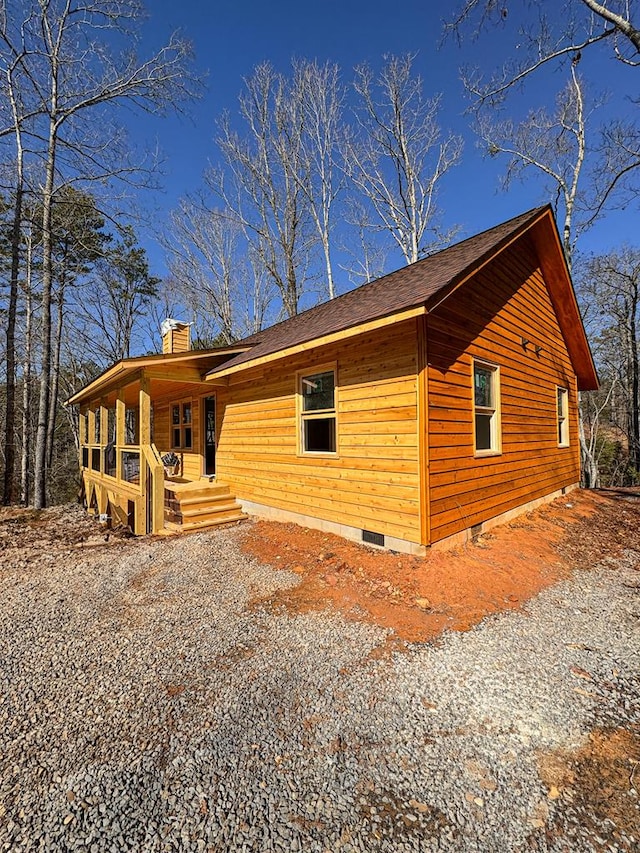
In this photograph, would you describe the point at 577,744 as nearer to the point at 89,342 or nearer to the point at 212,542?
the point at 212,542

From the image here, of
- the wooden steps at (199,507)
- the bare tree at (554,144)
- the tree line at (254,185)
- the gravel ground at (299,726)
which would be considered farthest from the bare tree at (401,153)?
the gravel ground at (299,726)

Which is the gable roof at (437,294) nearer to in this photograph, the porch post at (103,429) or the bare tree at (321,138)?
the porch post at (103,429)

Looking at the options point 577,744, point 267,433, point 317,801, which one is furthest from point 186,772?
point 267,433

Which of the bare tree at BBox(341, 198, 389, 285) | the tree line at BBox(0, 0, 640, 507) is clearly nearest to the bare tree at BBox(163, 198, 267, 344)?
the tree line at BBox(0, 0, 640, 507)

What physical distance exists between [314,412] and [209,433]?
4554 millimetres

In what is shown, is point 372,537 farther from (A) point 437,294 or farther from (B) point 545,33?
(B) point 545,33

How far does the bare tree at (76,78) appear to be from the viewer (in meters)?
9.48

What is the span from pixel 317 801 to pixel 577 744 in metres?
1.50

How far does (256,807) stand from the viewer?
69.1 inches

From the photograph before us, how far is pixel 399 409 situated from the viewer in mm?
4848

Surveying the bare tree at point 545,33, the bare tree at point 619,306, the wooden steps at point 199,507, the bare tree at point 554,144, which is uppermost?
the bare tree at point 554,144

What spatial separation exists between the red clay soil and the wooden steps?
1055mm

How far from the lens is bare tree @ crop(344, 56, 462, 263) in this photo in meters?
14.7

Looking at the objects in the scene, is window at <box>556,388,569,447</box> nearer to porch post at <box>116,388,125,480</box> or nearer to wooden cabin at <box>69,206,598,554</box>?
wooden cabin at <box>69,206,598,554</box>
